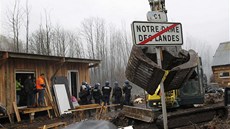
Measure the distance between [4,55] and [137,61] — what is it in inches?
344

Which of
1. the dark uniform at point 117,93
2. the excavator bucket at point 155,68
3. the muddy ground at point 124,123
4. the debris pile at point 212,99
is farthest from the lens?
the dark uniform at point 117,93

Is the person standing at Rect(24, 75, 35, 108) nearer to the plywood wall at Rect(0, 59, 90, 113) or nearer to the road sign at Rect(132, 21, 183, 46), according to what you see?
the plywood wall at Rect(0, 59, 90, 113)

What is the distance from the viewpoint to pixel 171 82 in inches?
275

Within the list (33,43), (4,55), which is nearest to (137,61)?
(4,55)

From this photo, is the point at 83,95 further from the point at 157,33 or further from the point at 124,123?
the point at 157,33

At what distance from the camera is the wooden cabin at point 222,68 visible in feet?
111

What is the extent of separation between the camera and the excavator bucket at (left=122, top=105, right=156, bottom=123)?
8.51 metres

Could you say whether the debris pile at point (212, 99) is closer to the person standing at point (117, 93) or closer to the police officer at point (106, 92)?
the person standing at point (117, 93)

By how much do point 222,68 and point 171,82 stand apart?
29.8 metres

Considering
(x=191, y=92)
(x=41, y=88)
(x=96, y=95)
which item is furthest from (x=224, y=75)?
(x=191, y=92)

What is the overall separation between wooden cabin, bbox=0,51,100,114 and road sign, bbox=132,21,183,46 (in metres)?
9.59

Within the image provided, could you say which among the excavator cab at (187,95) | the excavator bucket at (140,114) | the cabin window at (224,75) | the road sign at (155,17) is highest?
the road sign at (155,17)

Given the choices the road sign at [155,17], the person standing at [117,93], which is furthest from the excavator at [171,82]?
the person standing at [117,93]

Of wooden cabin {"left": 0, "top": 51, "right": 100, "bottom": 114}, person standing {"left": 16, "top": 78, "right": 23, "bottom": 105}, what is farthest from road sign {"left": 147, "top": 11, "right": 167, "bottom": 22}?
person standing {"left": 16, "top": 78, "right": 23, "bottom": 105}
